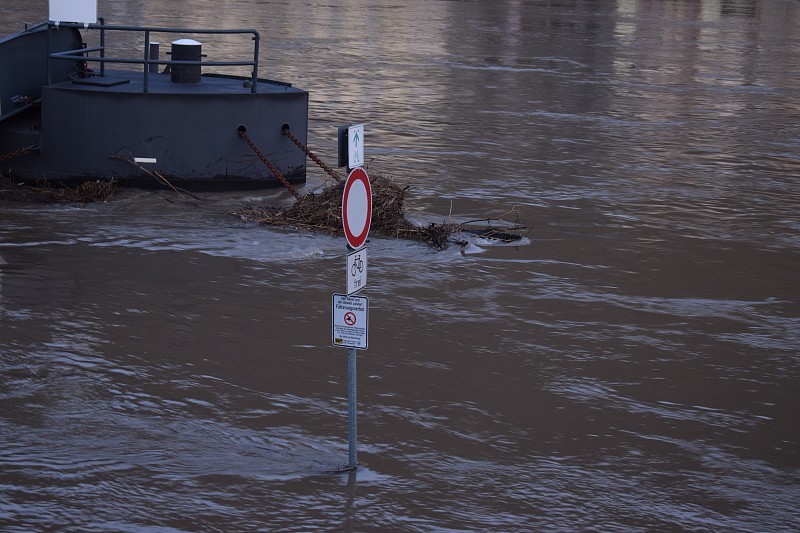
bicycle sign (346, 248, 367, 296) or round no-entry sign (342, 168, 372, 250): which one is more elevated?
round no-entry sign (342, 168, 372, 250)

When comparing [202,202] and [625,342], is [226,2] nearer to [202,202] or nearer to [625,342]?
[202,202]

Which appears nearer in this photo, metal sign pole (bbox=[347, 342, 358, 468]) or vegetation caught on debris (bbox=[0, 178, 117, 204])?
metal sign pole (bbox=[347, 342, 358, 468])

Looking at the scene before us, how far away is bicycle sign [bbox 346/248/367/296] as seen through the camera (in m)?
6.72

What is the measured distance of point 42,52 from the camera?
1560 cm

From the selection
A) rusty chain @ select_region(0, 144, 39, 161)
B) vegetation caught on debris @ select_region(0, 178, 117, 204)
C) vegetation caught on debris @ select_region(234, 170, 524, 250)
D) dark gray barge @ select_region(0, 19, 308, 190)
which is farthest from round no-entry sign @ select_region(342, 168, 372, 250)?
rusty chain @ select_region(0, 144, 39, 161)

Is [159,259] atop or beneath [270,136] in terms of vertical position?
beneath

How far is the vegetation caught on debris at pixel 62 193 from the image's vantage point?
567 inches

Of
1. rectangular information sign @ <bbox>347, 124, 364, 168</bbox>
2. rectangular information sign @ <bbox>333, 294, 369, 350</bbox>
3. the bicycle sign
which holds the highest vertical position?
rectangular information sign @ <bbox>347, 124, 364, 168</bbox>

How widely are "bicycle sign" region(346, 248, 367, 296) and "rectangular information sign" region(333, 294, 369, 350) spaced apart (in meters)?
0.07

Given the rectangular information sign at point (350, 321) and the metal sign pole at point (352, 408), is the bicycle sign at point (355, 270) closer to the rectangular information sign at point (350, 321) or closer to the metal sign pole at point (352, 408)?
the rectangular information sign at point (350, 321)

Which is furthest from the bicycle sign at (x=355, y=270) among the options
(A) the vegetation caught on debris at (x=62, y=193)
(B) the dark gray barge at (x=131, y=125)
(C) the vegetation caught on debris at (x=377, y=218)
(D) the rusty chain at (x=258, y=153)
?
(A) the vegetation caught on debris at (x=62, y=193)

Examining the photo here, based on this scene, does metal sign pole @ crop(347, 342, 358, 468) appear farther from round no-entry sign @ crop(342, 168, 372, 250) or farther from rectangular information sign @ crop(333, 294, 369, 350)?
round no-entry sign @ crop(342, 168, 372, 250)

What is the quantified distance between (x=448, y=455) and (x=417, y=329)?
2.66 meters

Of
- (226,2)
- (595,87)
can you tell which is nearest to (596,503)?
(595,87)
